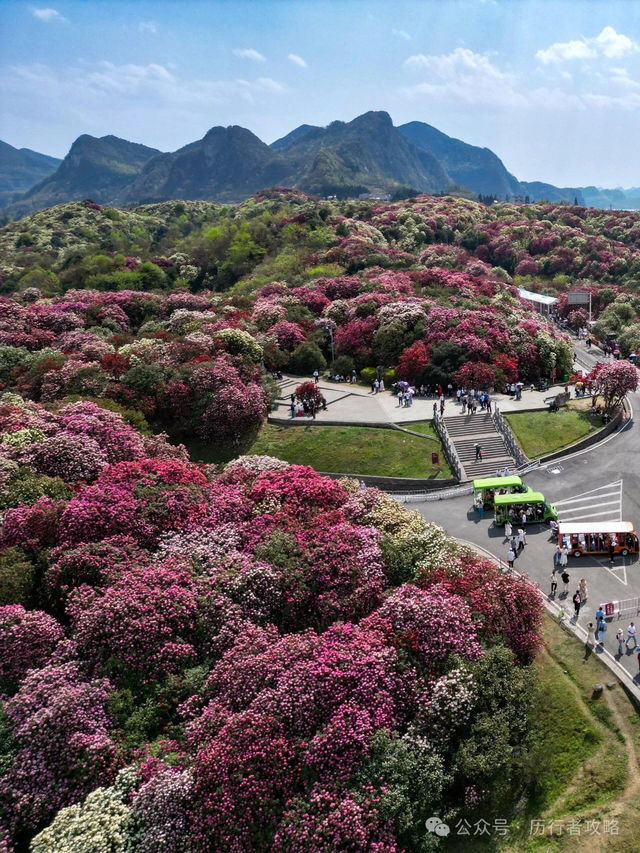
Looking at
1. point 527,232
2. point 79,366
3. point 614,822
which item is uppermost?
point 527,232

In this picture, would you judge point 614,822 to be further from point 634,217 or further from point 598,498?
point 634,217

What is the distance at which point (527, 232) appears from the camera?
81.6 metres

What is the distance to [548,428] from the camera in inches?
1177

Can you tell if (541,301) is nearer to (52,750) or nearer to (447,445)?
(447,445)

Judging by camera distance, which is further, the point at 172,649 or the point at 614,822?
the point at 172,649

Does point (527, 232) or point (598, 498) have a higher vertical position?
point (527, 232)

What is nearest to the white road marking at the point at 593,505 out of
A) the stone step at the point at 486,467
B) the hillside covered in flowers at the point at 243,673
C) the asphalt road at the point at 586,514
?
the asphalt road at the point at 586,514

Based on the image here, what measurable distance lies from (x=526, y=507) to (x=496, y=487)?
150cm

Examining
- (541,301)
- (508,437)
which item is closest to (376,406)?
(508,437)

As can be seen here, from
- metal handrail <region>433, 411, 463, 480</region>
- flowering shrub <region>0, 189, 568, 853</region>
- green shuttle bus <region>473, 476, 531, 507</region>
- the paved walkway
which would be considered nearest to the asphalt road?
green shuttle bus <region>473, 476, 531, 507</region>

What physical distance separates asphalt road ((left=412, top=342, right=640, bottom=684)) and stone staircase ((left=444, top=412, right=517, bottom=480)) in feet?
5.52

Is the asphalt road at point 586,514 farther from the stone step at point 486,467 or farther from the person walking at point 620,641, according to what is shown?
the stone step at point 486,467

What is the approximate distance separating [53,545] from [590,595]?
664 inches

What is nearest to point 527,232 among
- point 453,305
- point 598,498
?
point 453,305
